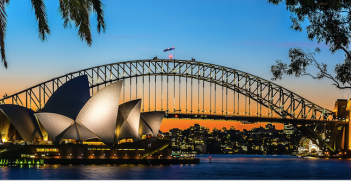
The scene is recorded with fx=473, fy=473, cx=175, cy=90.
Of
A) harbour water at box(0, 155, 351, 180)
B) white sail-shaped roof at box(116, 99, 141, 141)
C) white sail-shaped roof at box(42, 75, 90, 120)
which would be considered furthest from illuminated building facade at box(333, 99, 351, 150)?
white sail-shaped roof at box(42, 75, 90, 120)

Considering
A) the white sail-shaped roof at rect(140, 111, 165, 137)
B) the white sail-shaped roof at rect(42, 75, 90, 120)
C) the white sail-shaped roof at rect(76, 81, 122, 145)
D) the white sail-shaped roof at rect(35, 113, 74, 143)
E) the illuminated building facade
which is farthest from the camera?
the illuminated building facade

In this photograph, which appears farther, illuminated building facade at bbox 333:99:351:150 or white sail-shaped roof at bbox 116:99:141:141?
illuminated building facade at bbox 333:99:351:150

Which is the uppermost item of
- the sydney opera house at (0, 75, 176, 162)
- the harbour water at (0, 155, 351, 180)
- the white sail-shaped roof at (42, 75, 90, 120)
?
the white sail-shaped roof at (42, 75, 90, 120)

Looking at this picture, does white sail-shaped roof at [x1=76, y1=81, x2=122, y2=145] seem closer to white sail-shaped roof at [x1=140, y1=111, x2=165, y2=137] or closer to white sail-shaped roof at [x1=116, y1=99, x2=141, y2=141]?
white sail-shaped roof at [x1=116, y1=99, x2=141, y2=141]

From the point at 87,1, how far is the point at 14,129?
7277cm

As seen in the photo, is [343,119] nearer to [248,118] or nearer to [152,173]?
[248,118]

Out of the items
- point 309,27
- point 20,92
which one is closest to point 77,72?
point 20,92

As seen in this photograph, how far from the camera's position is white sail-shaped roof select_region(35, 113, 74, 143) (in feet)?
227

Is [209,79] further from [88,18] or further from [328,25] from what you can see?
[88,18]

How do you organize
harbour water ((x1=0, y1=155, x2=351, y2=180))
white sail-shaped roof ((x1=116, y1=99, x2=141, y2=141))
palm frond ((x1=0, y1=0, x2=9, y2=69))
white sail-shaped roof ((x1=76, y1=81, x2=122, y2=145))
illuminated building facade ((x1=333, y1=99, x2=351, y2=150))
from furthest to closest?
illuminated building facade ((x1=333, y1=99, x2=351, y2=150)) → white sail-shaped roof ((x1=116, y1=99, x2=141, y2=141)) → white sail-shaped roof ((x1=76, y1=81, x2=122, y2=145)) → harbour water ((x1=0, y1=155, x2=351, y2=180)) → palm frond ((x1=0, y1=0, x2=9, y2=69))

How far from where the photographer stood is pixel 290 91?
9944 centimetres

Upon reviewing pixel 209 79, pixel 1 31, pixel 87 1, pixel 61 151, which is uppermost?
pixel 209 79

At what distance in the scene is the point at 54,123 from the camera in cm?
6994

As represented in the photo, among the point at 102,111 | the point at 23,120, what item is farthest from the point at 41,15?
the point at 23,120
